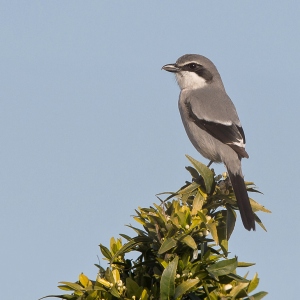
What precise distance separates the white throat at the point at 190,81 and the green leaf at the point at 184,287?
15.7ft

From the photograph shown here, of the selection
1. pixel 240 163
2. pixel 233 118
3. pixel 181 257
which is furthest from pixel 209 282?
pixel 233 118

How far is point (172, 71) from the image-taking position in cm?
739

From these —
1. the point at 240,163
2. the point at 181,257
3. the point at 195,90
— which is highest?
the point at 195,90

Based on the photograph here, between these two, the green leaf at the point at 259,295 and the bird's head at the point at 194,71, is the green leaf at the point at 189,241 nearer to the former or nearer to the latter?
the green leaf at the point at 259,295

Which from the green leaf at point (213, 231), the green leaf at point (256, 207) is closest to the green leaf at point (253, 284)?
the green leaf at point (213, 231)

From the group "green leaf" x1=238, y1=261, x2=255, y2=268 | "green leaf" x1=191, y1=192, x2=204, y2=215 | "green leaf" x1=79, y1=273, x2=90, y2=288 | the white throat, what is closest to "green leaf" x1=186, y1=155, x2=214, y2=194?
"green leaf" x1=191, y1=192, x2=204, y2=215

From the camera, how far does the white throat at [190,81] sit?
285 inches

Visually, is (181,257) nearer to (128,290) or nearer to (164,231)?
(164,231)

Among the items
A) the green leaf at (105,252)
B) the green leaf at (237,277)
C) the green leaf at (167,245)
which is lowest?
the green leaf at (237,277)

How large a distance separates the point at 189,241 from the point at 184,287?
25 centimetres

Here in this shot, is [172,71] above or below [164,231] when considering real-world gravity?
above

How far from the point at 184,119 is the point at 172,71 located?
1.09 m

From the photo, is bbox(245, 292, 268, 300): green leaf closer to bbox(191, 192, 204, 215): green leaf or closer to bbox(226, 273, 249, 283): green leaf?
bbox(226, 273, 249, 283): green leaf

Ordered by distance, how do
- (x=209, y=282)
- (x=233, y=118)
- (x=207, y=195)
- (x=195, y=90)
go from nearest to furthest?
(x=209, y=282) → (x=207, y=195) → (x=233, y=118) → (x=195, y=90)
